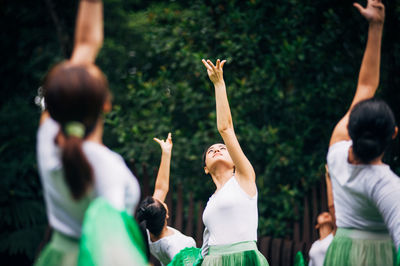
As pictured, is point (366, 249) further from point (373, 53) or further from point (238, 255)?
point (238, 255)

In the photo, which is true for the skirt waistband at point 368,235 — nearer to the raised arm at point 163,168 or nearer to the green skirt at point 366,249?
the green skirt at point 366,249

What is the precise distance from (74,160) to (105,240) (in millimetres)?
308

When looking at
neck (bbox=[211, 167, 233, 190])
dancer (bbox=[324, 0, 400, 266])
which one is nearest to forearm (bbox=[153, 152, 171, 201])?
neck (bbox=[211, 167, 233, 190])

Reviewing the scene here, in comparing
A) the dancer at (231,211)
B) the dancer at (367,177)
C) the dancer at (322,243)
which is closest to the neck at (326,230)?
the dancer at (322,243)

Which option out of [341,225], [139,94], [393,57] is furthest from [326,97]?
[341,225]

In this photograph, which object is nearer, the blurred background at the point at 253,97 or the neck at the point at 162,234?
the neck at the point at 162,234

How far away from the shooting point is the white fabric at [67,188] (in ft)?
6.25

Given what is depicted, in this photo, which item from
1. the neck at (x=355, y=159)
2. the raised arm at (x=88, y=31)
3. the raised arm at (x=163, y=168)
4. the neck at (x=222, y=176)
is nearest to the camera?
the raised arm at (x=88, y=31)

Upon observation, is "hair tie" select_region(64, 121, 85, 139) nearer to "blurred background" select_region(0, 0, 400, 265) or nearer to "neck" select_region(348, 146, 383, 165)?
"neck" select_region(348, 146, 383, 165)

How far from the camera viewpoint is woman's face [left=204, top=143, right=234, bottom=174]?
3955 millimetres

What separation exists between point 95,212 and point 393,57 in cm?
527

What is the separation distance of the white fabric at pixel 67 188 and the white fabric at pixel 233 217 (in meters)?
1.64

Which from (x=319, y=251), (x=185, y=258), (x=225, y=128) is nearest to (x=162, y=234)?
(x=185, y=258)

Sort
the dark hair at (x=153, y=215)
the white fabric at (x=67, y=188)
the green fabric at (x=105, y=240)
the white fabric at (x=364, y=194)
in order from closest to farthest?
1. the green fabric at (x=105, y=240)
2. the white fabric at (x=67, y=188)
3. the white fabric at (x=364, y=194)
4. the dark hair at (x=153, y=215)
